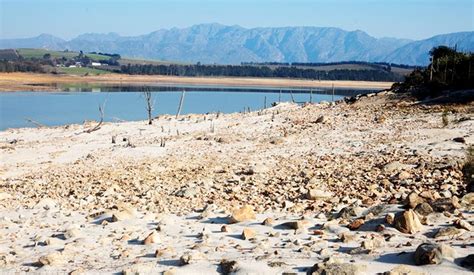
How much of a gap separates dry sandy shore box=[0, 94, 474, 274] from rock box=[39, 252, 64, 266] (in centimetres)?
2

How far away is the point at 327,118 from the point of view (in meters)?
18.9

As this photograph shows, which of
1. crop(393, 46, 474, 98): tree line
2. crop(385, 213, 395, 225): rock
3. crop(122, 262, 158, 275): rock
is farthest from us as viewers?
crop(393, 46, 474, 98): tree line

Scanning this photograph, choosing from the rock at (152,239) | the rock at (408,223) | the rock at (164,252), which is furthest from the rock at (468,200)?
the rock at (152,239)

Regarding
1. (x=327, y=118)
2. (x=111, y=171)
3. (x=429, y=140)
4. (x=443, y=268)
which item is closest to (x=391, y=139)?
(x=429, y=140)

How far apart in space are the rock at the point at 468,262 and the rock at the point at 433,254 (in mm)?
120

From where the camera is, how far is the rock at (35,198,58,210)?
951 cm

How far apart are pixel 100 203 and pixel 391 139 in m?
7.54

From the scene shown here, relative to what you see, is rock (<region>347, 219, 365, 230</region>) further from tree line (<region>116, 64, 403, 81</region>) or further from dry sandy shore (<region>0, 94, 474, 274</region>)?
tree line (<region>116, 64, 403, 81</region>)

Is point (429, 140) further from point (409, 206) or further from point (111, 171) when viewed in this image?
point (111, 171)

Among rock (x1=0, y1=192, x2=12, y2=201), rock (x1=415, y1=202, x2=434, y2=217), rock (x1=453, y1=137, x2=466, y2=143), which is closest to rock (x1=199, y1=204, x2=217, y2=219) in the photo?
rock (x1=415, y1=202, x2=434, y2=217)

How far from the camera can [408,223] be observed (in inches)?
249

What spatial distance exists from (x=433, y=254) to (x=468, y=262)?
30 centimetres

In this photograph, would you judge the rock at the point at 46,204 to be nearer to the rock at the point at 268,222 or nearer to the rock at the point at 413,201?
the rock at the point at 268,222

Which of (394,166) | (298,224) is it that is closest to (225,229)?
(298,224)
